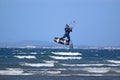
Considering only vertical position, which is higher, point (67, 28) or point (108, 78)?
point (67, 28)

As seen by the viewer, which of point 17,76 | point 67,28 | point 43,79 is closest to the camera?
point 67,28

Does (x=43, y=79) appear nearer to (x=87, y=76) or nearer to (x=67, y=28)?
(x=87, y=76)

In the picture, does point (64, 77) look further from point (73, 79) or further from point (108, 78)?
point (108, 78)

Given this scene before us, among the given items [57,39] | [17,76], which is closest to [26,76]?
[17,76]

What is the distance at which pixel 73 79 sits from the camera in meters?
44.4

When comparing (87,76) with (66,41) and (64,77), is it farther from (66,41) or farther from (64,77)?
(66,41)

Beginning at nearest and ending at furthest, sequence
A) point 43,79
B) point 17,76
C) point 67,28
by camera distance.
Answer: point 67,28, point 43,79, point 17,76

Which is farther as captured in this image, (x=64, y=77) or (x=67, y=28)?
(x=64, y=77)

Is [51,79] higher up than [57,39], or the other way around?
[57,39]

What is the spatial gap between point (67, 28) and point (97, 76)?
1562 cm

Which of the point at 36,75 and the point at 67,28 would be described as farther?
the point at 36,75

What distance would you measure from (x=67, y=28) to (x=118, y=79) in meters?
14.1

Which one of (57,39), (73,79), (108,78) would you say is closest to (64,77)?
(73,79)

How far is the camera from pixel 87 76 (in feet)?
155
